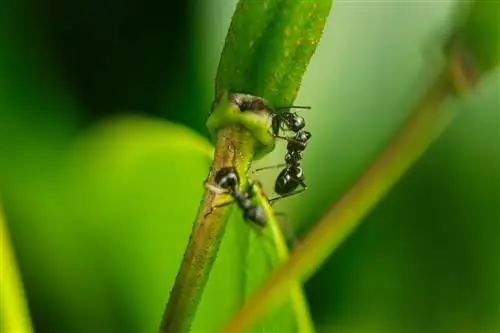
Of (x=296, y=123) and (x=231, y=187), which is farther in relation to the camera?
(x=296, y=123)

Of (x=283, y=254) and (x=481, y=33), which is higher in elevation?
(x=481, y=33)

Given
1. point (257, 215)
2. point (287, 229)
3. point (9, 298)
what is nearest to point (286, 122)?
point (257, 215)

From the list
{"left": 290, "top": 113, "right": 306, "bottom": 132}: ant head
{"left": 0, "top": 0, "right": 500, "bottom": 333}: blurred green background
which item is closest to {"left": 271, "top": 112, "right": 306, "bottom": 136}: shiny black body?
{"left": 290, "top": 113, "right": 306, "bottom": 132}: ant head

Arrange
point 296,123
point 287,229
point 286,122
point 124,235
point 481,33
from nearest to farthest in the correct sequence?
Result: point 481,33, point 286,122, point 296,123, point 124,235, point 287,229

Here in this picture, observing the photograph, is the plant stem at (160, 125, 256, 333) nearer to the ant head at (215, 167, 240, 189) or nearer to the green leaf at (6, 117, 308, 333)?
the ant head at (215, 167, 240, 189)

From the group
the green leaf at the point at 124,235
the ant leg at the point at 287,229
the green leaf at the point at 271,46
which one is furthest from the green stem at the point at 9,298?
the ant leg at the point at 287,229

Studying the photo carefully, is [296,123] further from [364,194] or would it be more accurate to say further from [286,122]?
[364,194]
